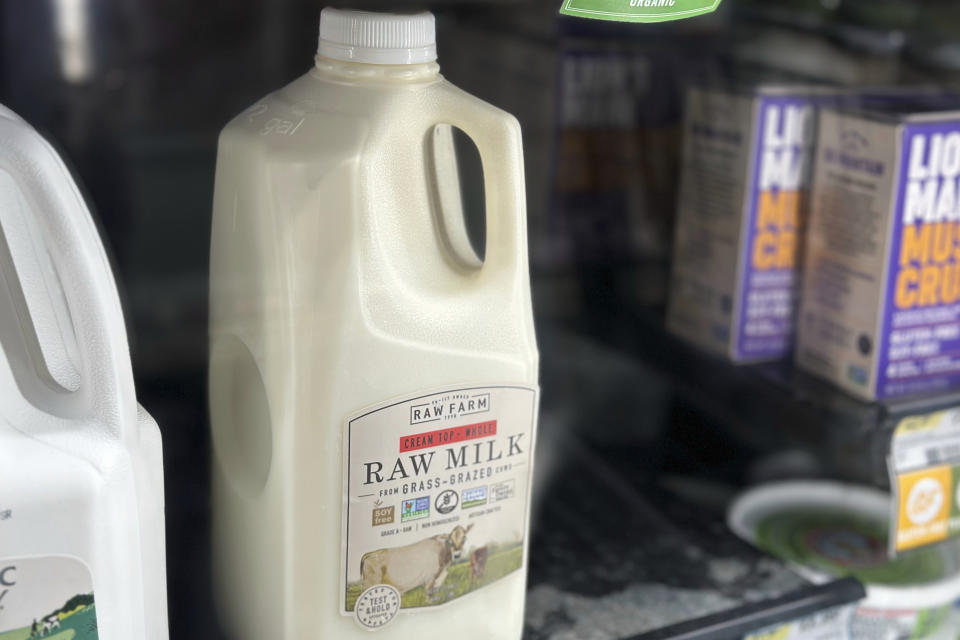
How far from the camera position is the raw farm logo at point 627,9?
729mm

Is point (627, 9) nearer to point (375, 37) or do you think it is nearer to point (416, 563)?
point (375, 37)

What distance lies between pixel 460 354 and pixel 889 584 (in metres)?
0.66

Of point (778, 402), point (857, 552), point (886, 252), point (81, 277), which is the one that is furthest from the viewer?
point (857, 552)

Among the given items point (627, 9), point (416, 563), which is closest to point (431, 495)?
point (416, 563)

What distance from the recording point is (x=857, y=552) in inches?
47.5

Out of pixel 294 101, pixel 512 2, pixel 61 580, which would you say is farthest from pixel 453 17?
pixel 61 580

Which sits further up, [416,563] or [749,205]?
[749,205]

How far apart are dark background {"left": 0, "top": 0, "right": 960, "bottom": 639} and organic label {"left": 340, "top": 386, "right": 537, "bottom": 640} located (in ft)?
0.66

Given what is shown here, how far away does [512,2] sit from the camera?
1178 millimetres

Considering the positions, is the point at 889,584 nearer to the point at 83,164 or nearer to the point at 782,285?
the point at 782,285

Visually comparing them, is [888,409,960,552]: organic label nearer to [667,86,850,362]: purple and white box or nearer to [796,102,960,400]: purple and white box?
[796,102,960,400]: purple and white box

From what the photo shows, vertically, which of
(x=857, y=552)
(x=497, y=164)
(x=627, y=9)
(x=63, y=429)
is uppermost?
(x=627, y=9)

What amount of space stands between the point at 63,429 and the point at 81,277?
10cm

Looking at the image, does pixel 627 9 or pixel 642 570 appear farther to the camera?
pixel 642 570
